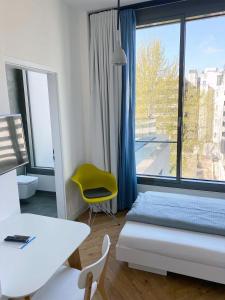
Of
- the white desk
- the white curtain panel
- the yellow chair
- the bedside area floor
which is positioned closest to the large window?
the white curtain panel

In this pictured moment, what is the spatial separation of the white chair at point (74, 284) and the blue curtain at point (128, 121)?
6.35ft

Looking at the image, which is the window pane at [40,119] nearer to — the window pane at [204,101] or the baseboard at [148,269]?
the window pane at [204,101]

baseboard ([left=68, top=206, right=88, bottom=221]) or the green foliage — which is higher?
the green foliage

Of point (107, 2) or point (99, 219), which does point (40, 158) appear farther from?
point (107, 2)

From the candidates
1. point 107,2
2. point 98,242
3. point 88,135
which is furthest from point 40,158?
point 107,2

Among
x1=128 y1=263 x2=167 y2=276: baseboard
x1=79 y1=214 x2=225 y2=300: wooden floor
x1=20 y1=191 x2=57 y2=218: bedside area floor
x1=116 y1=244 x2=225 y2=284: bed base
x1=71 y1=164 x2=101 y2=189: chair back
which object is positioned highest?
x1=71 y1=164 x2=101 y2=189: chair back

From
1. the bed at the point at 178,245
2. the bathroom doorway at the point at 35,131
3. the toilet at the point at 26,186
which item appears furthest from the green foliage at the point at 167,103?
the toilet at the point at 26,186

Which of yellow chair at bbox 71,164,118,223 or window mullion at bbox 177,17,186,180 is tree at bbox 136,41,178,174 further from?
yellow chair at bbox 71,164,118,223

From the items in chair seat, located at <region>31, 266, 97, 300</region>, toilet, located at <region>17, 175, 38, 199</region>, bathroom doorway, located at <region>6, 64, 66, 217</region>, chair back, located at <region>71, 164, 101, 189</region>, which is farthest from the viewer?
bathroom doorway, located at <region>6, 64, 66, 217</region>

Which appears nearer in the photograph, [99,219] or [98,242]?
[98,242]

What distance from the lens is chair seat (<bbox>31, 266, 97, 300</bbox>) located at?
55.9 inches

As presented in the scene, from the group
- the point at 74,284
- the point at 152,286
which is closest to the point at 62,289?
the point at 74,284

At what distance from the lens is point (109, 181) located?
3424 millimetres

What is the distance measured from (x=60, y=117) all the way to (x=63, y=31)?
1.13 metres
